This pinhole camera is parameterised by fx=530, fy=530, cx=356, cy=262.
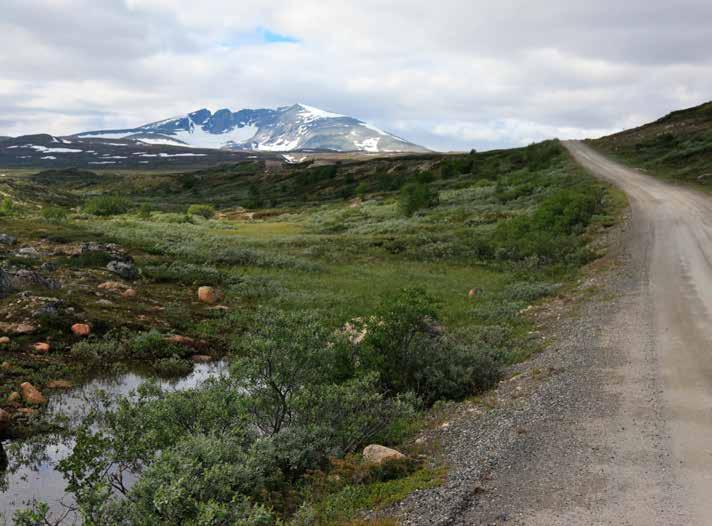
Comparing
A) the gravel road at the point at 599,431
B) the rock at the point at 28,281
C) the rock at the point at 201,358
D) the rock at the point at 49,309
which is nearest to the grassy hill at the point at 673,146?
the gravel road at the point at 599,431

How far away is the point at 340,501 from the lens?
843 centimetres

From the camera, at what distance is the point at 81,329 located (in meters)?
20.1

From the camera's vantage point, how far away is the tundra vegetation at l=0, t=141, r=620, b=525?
28.0 feet

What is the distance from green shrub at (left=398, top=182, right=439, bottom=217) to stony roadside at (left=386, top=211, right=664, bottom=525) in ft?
146

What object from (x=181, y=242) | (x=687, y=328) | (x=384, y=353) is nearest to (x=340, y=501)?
(x=384, y=353)

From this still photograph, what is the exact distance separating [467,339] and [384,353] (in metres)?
4.42

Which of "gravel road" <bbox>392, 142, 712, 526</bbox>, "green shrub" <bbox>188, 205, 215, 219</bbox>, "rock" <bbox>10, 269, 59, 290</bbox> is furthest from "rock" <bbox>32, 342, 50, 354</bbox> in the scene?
"green shrub" <bbox>188, 205, 215, 219</bbox>

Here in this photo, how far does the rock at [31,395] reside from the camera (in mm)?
14711

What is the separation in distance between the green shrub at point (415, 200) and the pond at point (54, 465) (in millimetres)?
45215

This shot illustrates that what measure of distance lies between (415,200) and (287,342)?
49410 millimetres

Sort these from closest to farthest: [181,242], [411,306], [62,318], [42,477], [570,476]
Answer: [570,476], [42,477], [411,306], [62,318], [181,242]

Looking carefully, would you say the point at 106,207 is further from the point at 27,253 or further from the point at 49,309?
the point at 49,309

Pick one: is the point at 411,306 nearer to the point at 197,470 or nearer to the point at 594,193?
the point at 197,470

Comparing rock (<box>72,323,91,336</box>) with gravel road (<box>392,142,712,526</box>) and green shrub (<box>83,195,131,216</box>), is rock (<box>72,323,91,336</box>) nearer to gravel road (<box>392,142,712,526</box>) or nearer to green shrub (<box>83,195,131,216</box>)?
gravel road (<box>392,142,712,526</box>)
